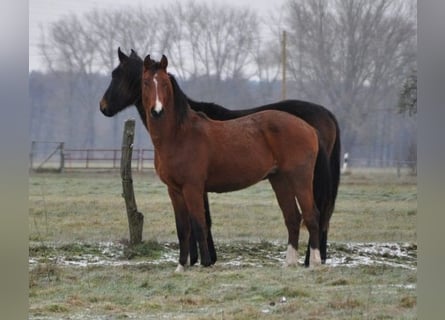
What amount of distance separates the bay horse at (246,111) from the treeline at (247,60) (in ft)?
0.46

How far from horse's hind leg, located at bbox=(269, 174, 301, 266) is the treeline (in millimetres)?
676

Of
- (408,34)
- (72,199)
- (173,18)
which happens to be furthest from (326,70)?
(72,199)

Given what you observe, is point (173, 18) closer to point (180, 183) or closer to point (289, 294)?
point (180, 183)

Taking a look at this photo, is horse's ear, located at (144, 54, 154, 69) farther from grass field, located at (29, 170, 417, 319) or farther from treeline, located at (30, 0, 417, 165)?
grass field, located at (29, 170, 417, 319)

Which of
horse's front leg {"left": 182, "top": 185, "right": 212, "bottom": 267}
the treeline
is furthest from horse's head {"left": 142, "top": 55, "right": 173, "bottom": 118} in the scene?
horse's front leg {"left": 182, "top": 185, "right": 212, "bottom": 267}

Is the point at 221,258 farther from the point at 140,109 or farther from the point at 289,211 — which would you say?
the point at 140,109

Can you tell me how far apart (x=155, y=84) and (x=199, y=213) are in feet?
3.10

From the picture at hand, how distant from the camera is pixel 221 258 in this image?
16.9ft

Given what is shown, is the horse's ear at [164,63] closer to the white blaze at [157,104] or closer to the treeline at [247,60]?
the white blaze at [157,104]

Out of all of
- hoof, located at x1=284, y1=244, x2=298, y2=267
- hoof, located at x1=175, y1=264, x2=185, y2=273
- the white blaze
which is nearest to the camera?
the white blaze

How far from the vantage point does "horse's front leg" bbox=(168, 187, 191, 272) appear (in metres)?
4.75

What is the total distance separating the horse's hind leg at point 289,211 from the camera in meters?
4.88

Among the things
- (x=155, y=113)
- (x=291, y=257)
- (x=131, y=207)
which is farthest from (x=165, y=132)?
(x=291, y=257)

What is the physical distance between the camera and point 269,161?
4.82 metres
